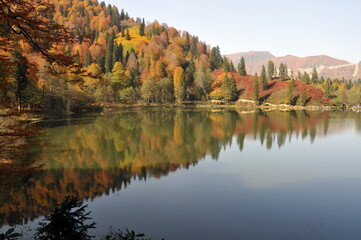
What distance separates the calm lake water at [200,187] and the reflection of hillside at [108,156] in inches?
3.2

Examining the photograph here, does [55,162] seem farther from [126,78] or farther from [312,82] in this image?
[312,82]

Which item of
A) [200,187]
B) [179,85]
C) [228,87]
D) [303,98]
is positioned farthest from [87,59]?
[200,187]

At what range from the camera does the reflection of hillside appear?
14750 millimetres

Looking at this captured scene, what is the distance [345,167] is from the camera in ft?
69.7

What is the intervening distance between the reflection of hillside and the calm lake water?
0.27ft

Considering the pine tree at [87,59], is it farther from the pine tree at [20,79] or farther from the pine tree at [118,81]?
the pine tree at [20,79]

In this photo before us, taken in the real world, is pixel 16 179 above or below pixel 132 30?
below

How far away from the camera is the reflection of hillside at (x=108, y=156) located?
1475 centimetres

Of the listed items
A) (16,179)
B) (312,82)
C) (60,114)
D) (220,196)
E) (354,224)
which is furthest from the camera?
(312,82)

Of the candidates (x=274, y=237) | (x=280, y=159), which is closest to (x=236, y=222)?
(x=274, y=237)

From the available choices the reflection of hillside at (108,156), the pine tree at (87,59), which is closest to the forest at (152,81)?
the pine tree at (87,59)

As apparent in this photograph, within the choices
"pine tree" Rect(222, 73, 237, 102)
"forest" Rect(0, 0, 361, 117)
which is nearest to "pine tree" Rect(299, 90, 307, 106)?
"forest" Rect(0, 0, 361, 117)

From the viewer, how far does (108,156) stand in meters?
23.9

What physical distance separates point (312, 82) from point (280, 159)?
104 metres
